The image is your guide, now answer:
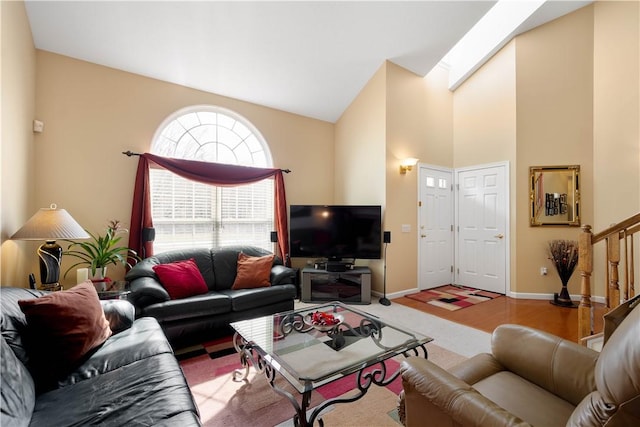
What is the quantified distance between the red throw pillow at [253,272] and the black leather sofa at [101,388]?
1448 millimetres

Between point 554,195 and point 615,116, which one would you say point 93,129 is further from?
point 615,116

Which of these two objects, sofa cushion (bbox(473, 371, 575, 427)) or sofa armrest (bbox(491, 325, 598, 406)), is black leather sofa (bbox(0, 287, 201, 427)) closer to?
sofa cushion (bbox(473, 371, 575, 427))

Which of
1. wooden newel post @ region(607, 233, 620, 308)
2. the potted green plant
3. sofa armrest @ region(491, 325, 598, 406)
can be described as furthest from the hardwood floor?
the potted green plant

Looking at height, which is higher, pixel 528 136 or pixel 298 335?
pixel 528 136

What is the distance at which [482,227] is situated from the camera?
4691 mm

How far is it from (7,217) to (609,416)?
3.53 meters

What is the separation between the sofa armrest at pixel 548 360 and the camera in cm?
120

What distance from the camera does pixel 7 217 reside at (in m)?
2.15

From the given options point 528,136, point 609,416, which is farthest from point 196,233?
point 528,136

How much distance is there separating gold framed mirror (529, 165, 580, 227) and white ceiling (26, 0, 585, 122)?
A: 2.26 meters

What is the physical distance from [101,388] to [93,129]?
2.98 m

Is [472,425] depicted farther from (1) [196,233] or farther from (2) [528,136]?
(2) [528,136]

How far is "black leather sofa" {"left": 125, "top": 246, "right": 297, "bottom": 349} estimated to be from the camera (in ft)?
8.20

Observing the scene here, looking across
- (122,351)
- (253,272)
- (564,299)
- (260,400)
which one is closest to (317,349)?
(260,400)
